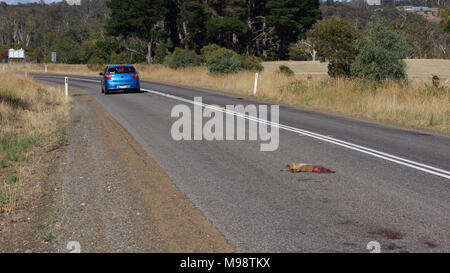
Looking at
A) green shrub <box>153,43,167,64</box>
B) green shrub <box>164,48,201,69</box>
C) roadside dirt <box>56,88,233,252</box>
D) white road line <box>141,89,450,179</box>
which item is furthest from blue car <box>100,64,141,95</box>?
green shrub <box>153,43,167,64</box>

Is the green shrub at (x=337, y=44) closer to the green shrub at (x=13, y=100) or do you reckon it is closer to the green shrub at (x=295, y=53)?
the green shrub at (x=13, y=100)

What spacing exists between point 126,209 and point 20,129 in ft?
27.3

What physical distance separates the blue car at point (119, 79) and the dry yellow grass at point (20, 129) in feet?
8.99

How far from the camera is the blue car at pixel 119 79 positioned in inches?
1003

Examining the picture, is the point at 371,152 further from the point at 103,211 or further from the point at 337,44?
the point at 337,44

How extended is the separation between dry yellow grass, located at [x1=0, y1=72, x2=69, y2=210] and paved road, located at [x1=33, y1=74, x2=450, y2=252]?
86.6 inches

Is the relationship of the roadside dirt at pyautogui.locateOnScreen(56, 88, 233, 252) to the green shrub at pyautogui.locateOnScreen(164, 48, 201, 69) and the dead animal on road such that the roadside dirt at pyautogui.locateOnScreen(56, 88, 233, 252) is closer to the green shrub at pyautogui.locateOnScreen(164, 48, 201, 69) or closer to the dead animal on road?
the dead animal on road

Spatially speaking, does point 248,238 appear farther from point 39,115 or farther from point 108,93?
point 108,93

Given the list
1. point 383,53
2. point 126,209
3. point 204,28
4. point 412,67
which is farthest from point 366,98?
point 204,28

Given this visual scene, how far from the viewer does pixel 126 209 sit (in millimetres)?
5953

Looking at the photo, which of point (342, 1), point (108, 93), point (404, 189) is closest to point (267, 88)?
point (108, 93)

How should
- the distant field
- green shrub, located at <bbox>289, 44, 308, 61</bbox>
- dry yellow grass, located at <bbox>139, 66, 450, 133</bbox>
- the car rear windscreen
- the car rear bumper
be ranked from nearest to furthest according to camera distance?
dry yellow grass, located at <bbox>139, 66, 450, 133</bbox>
the car rear bumper
the car rear windscreen
the distant field
green shrub, located at <bbox>289, 44, 308, 61</bbox>

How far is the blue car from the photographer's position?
83.6ft
